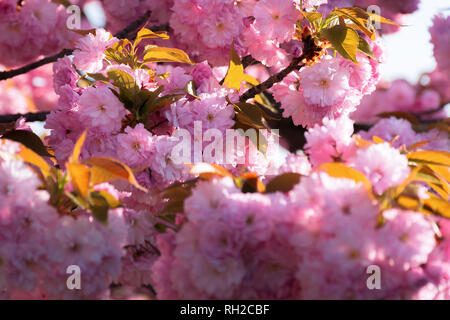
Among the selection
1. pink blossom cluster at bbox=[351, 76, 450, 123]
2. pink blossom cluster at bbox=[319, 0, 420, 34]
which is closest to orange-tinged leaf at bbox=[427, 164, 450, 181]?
pink blossom cluster at bbox=[319, 0, 420, 34]

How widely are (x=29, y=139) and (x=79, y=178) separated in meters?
0.69

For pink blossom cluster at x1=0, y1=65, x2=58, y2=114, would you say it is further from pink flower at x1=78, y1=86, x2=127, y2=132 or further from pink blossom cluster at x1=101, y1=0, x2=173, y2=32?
pink flower at x1=78, y1=86, x2=127, y2=132

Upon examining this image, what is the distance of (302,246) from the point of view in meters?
0.91

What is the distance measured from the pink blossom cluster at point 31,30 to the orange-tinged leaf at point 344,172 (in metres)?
1.72

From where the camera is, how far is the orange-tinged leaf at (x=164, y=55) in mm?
1754

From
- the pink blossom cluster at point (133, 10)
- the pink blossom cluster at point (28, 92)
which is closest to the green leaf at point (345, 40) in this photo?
the pink blossom cluster at point (133, 10)

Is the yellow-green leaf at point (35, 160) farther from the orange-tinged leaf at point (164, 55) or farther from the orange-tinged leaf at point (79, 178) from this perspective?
the orange-tinged leaf at point (164, 55)

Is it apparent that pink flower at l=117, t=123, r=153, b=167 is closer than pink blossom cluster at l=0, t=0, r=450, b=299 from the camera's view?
No

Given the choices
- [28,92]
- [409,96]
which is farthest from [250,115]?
[409,96]

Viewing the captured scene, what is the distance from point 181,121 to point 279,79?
41 cm

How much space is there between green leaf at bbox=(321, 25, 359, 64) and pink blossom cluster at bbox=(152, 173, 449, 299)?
0.75 metres

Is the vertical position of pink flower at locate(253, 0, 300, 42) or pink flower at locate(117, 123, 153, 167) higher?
pink flower at locate(253, 0, 300, 42)

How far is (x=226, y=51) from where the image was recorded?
203 cm

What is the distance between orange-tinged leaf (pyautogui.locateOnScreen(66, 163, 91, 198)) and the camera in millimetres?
983
